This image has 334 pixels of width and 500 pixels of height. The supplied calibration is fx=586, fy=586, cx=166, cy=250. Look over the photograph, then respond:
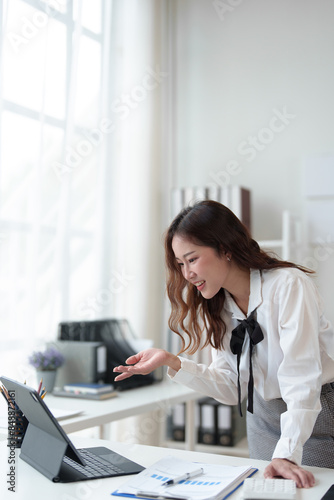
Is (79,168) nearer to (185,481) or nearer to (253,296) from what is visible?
(253,296)

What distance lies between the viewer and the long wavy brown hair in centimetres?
161

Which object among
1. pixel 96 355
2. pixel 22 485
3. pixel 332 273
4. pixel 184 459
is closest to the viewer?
pixel 22 485

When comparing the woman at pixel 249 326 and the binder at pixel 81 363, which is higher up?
the woman at pixel 249 326

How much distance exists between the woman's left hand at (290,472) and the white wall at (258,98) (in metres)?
2.02

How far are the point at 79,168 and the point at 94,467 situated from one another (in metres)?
1.83

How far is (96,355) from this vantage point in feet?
8.58

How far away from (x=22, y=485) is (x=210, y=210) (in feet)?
2.74

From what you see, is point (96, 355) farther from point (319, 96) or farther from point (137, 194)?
point (319, 96)

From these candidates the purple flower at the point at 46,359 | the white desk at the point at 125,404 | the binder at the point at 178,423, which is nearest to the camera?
the white desk at the point at 125,404

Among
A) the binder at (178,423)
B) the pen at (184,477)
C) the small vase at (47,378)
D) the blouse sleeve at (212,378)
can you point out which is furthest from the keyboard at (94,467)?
the binder at (178,423)

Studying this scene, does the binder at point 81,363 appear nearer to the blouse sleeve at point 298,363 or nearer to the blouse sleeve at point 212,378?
the blouse sleeve at point 212,378

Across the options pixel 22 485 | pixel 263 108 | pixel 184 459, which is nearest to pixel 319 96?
pixel 263 108

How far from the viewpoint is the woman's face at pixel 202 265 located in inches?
63.1

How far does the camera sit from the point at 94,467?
1396mm
